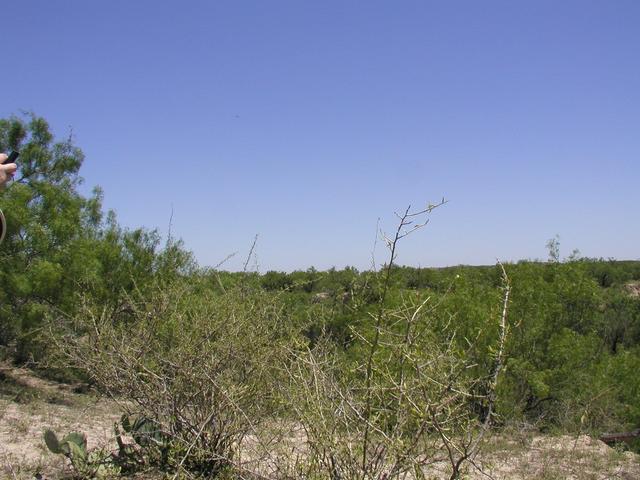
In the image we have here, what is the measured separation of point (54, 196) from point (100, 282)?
76.8 inches

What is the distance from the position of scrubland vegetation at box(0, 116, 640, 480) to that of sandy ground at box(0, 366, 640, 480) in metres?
0.30

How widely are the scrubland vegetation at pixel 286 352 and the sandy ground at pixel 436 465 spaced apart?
30 cm

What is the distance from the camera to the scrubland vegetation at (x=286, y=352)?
A: 3180 millimetres

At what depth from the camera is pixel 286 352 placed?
5.19m

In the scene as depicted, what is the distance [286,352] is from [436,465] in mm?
1936

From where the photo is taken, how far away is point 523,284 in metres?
12.8

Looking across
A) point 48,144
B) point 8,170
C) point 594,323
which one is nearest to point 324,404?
point 8,170

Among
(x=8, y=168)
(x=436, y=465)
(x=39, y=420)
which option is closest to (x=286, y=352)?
(x=436, y=465)

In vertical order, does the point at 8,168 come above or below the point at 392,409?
above

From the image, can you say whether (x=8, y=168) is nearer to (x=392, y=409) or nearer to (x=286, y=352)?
(x=392, y=409)

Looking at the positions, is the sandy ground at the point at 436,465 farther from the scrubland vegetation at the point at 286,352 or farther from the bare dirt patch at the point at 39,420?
the scrubland vegetation at the point at 286,352

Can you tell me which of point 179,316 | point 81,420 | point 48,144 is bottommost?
point 81,420

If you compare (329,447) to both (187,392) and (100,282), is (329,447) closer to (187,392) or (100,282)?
(187,392)

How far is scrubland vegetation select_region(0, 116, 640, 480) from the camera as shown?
3.18 meters
